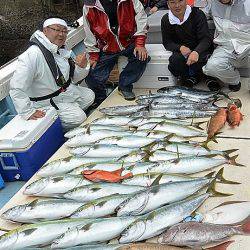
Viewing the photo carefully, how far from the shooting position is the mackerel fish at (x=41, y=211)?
313cm

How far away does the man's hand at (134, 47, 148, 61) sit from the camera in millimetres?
5102

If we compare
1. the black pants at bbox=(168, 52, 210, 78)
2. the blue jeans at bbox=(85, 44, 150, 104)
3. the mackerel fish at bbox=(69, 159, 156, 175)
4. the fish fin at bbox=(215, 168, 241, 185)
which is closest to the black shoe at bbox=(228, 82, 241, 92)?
the black pants at bbox=(168, 52, 210, 78)

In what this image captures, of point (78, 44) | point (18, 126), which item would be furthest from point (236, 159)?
point (78, 44)

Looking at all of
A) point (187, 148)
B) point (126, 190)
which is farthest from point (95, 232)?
point (187, 148)

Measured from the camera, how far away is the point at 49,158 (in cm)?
423

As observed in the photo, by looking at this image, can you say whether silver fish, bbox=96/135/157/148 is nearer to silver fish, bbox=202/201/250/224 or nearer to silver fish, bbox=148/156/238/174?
silver fish, bbox=148/156/238/174

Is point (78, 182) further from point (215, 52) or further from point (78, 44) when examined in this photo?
point (78, 44)

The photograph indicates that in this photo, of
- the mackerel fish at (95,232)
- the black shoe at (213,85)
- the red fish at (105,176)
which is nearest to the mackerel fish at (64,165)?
the red fish at (105,176)

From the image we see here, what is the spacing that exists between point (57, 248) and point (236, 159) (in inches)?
69.6

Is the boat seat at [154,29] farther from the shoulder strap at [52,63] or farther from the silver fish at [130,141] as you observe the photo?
the silver fish at [130,141]

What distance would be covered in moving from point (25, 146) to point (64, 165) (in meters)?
0.45

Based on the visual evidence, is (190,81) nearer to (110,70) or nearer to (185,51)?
(185,51)

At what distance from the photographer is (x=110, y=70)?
18.0 feet

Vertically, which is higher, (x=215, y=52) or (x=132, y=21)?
(x=132, y=21)
